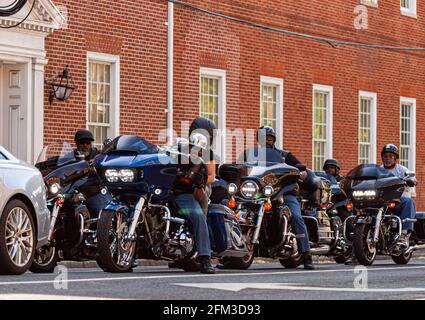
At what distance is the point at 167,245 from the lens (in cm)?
1521

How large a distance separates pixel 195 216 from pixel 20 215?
2069 mm

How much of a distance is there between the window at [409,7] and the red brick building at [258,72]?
4 centimetres

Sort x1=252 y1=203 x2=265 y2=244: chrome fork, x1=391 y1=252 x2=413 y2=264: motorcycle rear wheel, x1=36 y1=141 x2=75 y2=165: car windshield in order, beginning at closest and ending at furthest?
x1=252 y1=203 x2=265 y2=244: chrome fork → x1=36 y1=141 x2=75 y2=165: car windshield → x1=391 y1=252 x2=413 y2=264: motorcycle rear wheel

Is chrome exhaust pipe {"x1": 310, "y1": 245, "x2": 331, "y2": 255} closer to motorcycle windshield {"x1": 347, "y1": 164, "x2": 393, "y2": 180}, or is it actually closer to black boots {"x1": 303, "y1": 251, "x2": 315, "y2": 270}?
motorcycle windshield {"x1": 347, "y1": 164, "x2": 393, "y2": 180}

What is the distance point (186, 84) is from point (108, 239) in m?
→ 13.7

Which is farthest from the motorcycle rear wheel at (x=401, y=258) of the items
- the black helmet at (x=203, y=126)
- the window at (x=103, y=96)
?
the window at (x=103, y=96)

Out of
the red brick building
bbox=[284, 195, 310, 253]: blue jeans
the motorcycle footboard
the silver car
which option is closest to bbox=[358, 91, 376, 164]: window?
the red brick building

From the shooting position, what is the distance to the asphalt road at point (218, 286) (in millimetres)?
11539

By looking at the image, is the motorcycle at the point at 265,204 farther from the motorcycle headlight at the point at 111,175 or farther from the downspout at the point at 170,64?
the downspout at the point at 170,64

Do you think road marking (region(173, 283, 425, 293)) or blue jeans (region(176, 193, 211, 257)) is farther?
blue jeans (region(176, 193, 211, 257))

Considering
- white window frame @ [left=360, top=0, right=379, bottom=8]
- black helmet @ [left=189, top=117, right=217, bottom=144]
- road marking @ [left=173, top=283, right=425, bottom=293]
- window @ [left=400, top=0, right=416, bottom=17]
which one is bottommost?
road marking @ [left=173, top=283, right=425, bottom=293]

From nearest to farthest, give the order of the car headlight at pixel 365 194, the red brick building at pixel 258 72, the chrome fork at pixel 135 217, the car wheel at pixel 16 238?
the car wheel at pixel 16 238 → the chrome fork at pixel 135 217 → the car headlight at pixel 365 194 → the red brick building at pixel 258 72

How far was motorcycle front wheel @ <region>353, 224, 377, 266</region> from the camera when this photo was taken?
1942 centimetres

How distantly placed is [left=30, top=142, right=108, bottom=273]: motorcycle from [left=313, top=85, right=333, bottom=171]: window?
1589 cm
